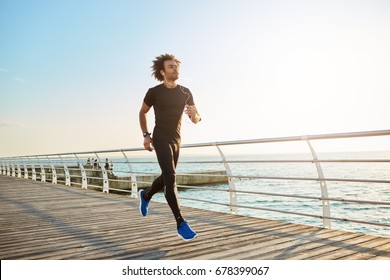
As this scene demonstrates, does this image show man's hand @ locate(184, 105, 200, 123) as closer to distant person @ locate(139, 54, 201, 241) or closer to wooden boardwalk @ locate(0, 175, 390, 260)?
distant person @ locate(139, 54, 201, 241)

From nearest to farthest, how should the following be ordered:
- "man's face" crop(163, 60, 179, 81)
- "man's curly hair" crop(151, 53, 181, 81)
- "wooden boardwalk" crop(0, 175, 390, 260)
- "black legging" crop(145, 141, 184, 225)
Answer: "wooden boardwalk" crop(0, 175, 390, 260), "black legging" crop(145, 141, 184, 225), "man's face" crop(163, 60, 179, 81), "man's curly hair" crop(151, 53, 181, 81)

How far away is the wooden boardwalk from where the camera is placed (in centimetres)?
287

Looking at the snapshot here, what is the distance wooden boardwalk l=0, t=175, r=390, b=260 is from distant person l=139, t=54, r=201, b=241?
1.48 ft

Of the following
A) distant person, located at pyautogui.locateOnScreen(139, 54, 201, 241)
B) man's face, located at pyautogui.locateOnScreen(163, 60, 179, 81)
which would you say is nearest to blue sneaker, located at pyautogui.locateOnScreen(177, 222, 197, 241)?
distant person, located at pyautogui.locateOnScreen(139, 54, 201, 241)

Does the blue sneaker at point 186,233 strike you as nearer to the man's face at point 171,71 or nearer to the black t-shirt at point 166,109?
the black t-shirt at point 166,109

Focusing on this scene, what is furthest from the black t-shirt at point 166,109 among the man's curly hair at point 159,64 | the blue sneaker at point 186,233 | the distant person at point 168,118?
the blue sneaker at point 186,233

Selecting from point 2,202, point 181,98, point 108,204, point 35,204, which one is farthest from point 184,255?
point 2,202

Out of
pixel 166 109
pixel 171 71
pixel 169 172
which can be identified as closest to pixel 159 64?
pixel 171 71

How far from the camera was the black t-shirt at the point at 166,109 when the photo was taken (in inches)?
134

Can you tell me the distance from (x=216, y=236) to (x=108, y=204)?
11.9 feet

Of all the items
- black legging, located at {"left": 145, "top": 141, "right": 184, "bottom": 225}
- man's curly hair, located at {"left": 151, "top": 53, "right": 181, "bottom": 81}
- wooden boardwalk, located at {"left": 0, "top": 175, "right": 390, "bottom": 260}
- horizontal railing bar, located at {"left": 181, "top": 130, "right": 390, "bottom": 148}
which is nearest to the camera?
wooden boardwalk, located at {"left": 0, "top": 175, "right": 390, "bottom": 260}

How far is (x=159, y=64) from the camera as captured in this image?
3600 mm

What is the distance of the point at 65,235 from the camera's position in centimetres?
381

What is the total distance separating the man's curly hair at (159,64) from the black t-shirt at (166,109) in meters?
0.22
